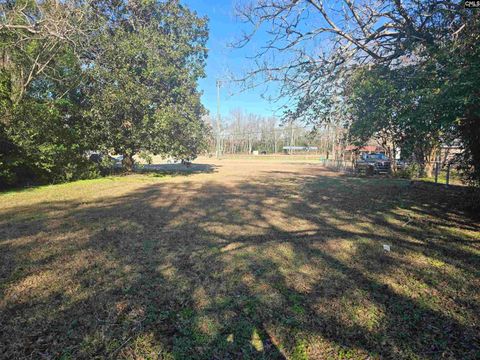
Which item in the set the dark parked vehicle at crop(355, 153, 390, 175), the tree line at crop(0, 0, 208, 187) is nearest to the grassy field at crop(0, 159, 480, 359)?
the tree line at crop(0, 0, 208, 187)

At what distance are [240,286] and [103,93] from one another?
43.1 feet

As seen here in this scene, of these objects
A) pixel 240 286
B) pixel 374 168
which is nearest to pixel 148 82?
pixel 240 286

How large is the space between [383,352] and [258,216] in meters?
4.38

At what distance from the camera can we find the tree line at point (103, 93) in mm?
A: 9203

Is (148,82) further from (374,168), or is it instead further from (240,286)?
(374,168)

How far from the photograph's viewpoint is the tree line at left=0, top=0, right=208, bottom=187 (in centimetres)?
920

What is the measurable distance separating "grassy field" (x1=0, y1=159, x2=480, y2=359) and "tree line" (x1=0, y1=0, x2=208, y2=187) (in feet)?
17.8

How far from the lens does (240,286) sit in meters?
3.06

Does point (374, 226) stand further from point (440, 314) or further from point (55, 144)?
point (55, 144)

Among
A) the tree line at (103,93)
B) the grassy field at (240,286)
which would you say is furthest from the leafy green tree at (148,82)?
the grassy field at (240,286)

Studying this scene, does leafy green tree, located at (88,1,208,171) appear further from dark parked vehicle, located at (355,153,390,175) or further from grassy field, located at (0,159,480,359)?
dark parked vehicle, located at (355,153,390,175)

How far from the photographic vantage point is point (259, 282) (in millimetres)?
3148

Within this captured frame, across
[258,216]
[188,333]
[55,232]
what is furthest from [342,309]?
[55,232]

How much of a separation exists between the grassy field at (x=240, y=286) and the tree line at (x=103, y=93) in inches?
213
